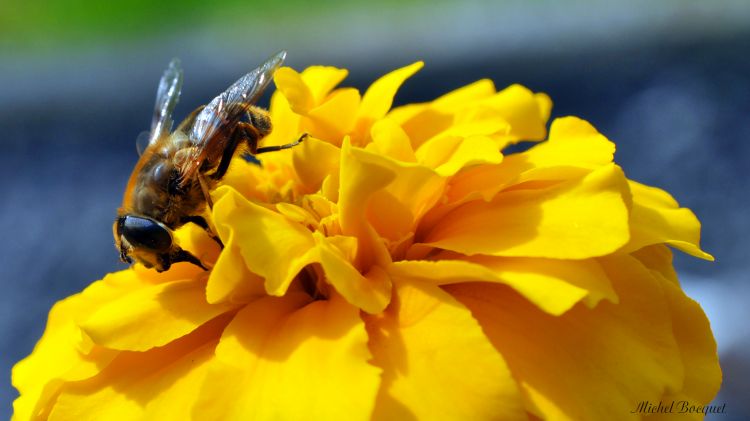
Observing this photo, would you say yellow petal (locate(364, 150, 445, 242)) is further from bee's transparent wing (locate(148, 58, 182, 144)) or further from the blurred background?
the blurred background

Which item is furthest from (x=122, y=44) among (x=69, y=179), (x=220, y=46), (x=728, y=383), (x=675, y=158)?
(x=728, y=383)

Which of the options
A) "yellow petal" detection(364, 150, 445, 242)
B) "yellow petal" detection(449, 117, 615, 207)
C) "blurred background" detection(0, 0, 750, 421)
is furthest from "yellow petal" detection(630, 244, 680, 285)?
"blurred background" detection(0, 0, 750, 421)

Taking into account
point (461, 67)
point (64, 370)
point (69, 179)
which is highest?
point (64, 370)

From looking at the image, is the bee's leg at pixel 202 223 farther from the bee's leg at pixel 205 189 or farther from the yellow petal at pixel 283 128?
the yellow petal at pixel 283 128

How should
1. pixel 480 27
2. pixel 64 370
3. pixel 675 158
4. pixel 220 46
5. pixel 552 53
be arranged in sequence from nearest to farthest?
pixel 64 370 → pixel 675 158 → pixel 552 53 → pixel 480 27 → pixel 220 46

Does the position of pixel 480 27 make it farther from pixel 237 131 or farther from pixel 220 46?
pixel 237 131

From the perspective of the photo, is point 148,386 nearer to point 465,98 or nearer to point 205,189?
point 205,189

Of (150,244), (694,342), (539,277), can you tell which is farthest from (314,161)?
(694,342)
